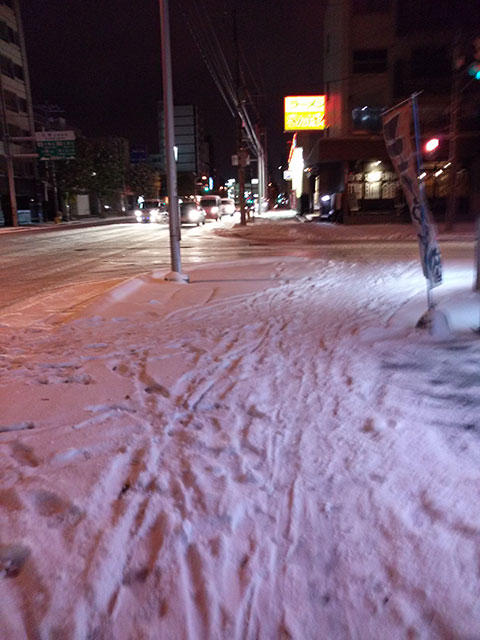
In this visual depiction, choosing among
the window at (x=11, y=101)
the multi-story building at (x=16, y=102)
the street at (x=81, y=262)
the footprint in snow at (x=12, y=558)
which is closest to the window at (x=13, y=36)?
the multi-story building at (x=16, y=102)

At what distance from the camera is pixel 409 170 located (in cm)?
641

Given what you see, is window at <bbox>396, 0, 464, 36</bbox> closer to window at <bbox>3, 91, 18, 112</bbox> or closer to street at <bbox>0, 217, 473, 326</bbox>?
street at <bbox>0, 217, 473, 326</bbox>

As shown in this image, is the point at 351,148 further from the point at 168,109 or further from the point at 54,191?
the point at 54,191

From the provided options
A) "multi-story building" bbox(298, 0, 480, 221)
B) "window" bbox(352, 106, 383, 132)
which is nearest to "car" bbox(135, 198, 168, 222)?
"multi-story building" bbox(298, 0, 480, 221)

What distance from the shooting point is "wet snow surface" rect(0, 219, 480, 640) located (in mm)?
2467

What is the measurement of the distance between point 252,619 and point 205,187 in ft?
418

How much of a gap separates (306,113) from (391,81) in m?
6.60

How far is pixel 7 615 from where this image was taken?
2430mm

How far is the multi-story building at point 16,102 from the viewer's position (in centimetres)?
5306

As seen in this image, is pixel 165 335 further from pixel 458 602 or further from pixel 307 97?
pixel 307 97

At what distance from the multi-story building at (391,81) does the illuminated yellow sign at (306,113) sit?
3.34 m

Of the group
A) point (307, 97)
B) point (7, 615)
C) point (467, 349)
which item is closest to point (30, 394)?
point (7, 615)

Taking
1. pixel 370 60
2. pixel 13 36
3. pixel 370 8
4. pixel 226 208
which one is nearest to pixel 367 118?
Result: pixel 370 60

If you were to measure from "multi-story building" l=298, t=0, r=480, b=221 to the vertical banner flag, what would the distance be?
22977mm
